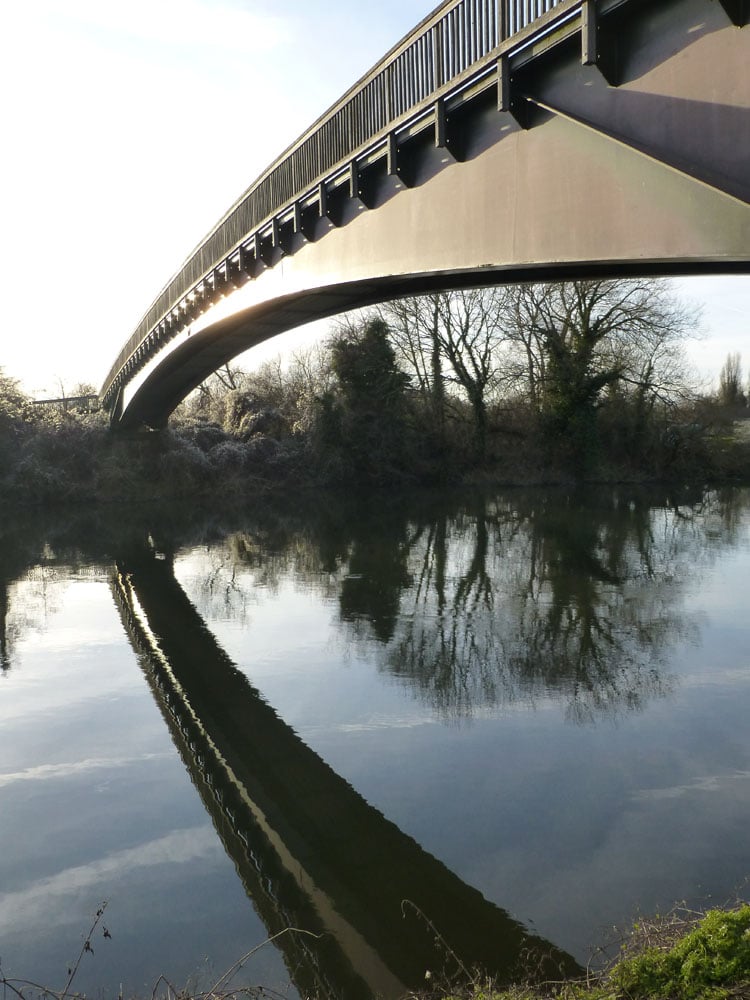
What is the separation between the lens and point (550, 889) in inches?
185

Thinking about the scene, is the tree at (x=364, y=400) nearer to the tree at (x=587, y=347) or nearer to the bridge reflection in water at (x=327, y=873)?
the tree at (x=587, y=347)

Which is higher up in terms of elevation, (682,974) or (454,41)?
(454,41)

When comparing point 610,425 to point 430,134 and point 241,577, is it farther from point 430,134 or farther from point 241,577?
point 430,134

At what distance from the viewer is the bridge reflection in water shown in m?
4.17

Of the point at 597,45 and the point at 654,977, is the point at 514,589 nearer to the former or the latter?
the point at 597,45

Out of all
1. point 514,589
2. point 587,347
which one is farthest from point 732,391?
point 514,589

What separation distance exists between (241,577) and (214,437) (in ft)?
75.5

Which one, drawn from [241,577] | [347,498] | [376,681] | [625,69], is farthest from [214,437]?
[625,69]

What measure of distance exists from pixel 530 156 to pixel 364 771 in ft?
16.6

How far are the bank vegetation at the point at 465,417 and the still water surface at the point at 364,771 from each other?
21169 millimetres

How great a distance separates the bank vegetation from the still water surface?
833 inches

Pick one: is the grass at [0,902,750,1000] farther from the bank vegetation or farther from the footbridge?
the bank vegetation

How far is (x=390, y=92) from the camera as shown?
29.6ft

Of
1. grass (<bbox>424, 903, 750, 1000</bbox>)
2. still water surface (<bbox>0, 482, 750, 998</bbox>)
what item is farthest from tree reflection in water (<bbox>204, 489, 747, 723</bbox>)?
grass (<bbox>424, 903, 750, 1000</bbox>)
